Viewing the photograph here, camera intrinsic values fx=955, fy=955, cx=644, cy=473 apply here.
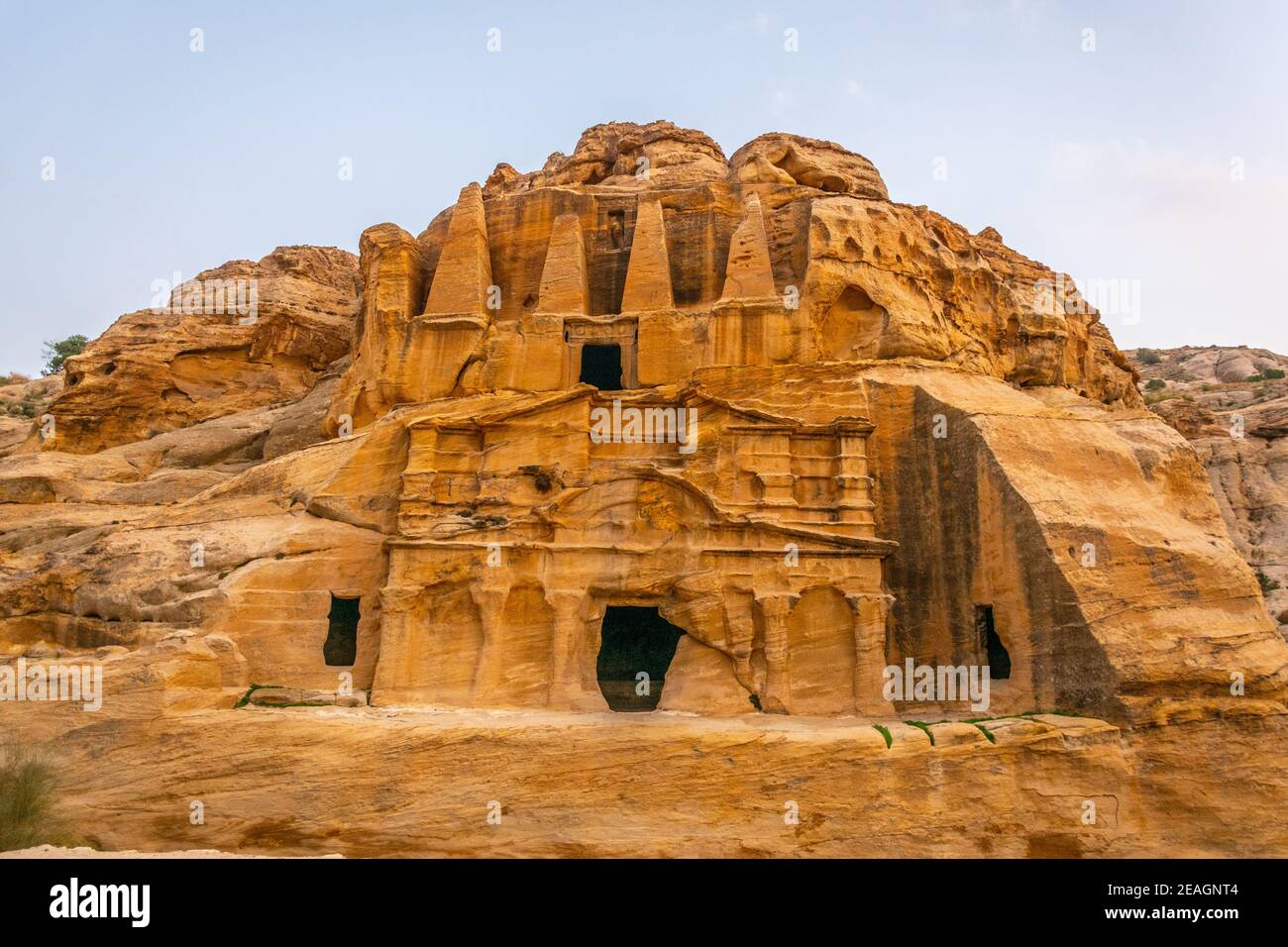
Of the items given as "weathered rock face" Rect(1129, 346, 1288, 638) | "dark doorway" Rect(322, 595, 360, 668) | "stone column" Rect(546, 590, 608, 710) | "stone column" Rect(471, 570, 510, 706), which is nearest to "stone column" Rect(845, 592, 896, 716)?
"stone column" Rect(546, 590, 608, 710)

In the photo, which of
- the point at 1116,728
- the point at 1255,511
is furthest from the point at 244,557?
the point at 1255,511

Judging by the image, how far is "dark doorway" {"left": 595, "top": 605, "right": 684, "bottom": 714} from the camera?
899 inches

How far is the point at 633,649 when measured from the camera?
76.3 ft

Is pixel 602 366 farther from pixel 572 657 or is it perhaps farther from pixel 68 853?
pixel 68 853

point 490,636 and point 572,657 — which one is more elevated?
point 490,636

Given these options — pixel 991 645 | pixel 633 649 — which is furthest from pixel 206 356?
pixel 991 645

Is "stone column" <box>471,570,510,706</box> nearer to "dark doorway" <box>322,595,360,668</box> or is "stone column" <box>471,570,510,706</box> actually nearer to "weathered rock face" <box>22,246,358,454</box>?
"dark doorway" <box>322,595,360,668</box>

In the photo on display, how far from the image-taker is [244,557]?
20109 mm

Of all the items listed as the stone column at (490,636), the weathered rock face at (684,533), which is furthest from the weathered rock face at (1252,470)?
the stone column at (490,636)

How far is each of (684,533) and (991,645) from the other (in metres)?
7.08

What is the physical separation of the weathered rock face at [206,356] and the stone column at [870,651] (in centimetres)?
2290

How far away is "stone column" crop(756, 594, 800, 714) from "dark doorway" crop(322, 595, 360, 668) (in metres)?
8.91

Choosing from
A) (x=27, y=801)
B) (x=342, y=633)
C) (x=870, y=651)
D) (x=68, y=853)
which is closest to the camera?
(x=68, y=853)

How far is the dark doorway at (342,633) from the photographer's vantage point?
20.9m
